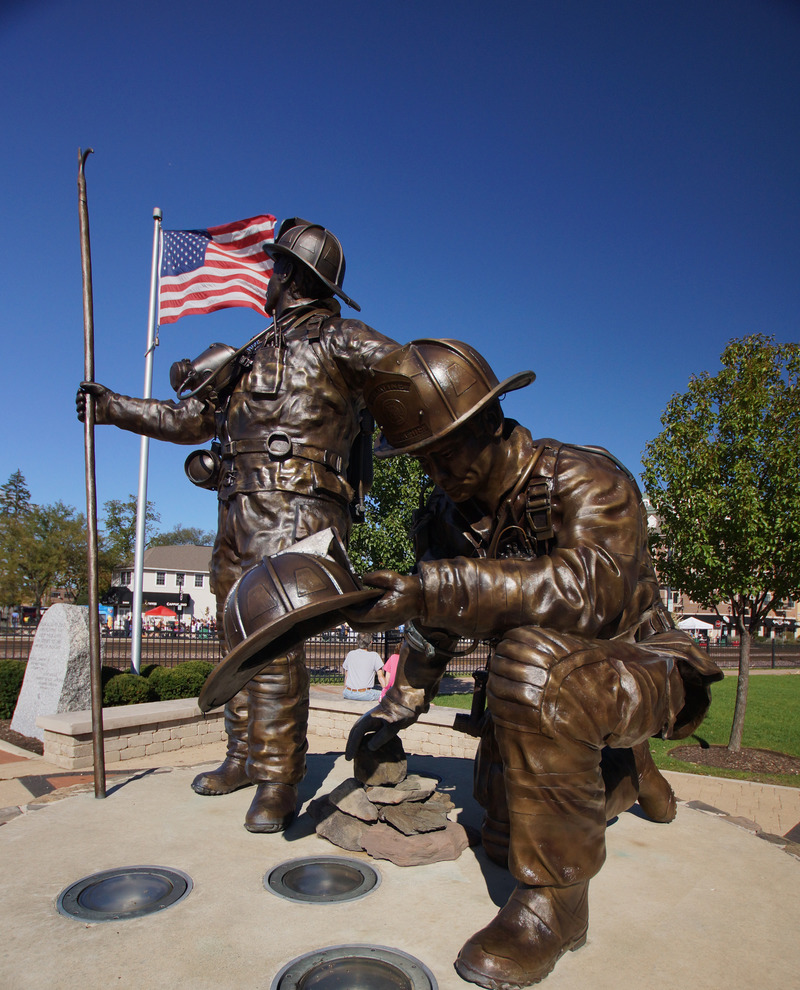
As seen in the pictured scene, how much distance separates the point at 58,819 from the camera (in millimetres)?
3229

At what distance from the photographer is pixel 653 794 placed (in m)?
3.31

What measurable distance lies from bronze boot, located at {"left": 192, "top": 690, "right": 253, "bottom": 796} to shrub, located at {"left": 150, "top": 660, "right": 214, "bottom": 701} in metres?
4.83

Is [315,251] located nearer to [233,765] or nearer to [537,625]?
[537,625]

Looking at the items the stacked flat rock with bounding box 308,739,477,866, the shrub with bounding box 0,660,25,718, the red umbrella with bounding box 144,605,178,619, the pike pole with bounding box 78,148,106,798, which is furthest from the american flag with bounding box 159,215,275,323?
the red umbrella with bounding box 144,605,178,619

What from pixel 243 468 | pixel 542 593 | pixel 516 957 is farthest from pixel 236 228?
pixel 516 957

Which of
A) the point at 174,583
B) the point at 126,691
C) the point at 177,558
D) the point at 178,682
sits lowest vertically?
the point at 174,583

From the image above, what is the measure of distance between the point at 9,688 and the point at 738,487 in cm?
957

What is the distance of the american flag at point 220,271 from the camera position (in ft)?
26.8

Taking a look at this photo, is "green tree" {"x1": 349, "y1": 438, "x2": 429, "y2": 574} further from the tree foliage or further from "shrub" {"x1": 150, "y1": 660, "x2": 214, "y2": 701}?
the tree foliage

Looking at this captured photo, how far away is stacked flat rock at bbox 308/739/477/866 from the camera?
283cm

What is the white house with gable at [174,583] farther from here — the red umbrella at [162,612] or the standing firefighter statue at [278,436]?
the standing firefighter statue at [278,436]

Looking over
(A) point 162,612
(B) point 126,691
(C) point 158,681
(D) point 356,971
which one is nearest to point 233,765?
(D) point 356,971

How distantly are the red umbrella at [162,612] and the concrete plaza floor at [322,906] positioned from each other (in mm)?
40237

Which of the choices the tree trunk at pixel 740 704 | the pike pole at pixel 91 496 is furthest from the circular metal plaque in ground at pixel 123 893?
the tree trunk at pixel 740 704
